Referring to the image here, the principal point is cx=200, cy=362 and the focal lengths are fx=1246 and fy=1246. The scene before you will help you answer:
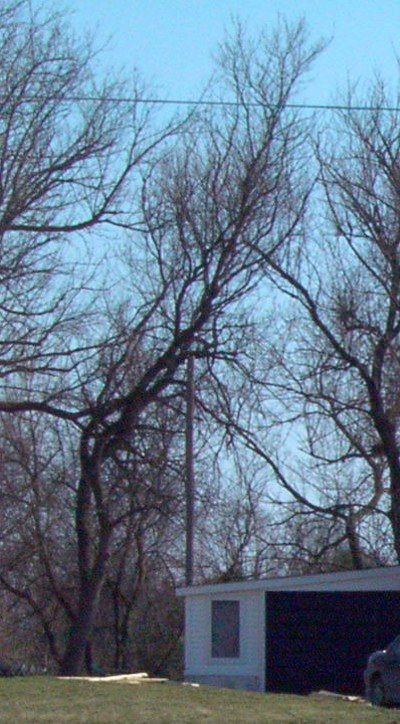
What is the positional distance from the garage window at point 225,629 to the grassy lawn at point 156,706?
1125cm

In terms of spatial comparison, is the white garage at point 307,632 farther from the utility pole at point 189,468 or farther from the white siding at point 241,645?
the utility pole at point 189,468

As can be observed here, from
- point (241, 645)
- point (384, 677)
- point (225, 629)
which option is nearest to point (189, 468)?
point (225, 629)

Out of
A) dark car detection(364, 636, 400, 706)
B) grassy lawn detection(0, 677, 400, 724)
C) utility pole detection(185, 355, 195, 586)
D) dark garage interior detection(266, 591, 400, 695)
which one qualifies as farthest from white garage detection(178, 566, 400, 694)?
grassy lawn detection(0, 677, 400, 724)

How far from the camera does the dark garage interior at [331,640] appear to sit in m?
25.0

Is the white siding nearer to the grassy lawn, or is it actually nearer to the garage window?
the garage window

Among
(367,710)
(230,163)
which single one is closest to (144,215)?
(230,163)

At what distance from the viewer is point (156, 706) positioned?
12625mm

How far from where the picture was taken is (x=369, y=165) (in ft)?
95.0

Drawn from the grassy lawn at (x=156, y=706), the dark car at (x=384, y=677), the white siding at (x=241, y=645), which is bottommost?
the grassy lawn at (x=156, y=706)

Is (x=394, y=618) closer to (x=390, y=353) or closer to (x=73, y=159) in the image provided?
(x=390, y=353)

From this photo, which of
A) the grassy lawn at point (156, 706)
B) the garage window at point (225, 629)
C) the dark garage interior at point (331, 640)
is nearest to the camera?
the grassy lawn at point (156, 706)

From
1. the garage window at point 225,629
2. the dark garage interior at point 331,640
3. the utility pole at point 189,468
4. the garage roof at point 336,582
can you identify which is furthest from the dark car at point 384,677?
the utility pole at point 189,468

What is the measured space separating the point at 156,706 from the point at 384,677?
316 inches

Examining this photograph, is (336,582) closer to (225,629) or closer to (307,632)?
(307,632)
